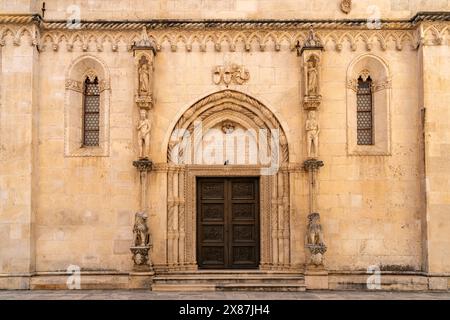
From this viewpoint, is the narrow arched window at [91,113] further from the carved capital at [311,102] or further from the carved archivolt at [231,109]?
the carved capital at [311,102]

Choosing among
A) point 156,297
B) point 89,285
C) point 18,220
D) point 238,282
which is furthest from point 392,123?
point 18,220

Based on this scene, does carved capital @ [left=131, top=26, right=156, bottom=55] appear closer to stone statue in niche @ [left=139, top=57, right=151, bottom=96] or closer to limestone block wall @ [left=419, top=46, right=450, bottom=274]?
stone statue in niche @ [left=139, top=57, right=151, bottom=96]

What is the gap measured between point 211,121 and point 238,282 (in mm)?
4551

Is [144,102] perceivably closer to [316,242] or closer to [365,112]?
[316,242]

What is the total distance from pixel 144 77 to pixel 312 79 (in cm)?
454

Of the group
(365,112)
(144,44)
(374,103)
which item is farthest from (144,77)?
(374,103)

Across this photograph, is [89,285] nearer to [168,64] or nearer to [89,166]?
[89,166]

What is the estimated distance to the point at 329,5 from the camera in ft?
56.0

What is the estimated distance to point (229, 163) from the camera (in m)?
17.2

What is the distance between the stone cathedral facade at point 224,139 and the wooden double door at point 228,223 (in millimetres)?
40

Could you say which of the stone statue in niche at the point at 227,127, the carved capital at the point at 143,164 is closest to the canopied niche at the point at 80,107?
the carved capital at the point at 143,164

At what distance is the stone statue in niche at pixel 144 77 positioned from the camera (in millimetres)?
16469

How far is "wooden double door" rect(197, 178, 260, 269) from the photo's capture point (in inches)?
671

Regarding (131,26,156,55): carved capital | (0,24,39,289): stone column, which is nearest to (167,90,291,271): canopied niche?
(131,26,156,55): carved capital
